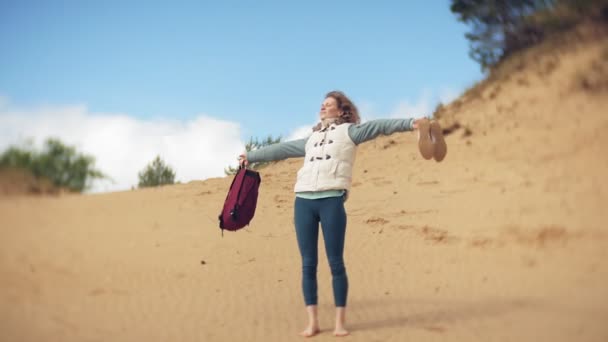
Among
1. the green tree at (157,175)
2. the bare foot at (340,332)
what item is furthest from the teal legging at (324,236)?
the green tree at (157,175)

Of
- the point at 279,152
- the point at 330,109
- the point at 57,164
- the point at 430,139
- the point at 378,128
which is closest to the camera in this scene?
the point at 430,139

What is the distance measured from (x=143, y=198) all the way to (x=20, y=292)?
570 cm

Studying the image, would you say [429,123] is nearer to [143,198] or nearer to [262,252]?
[262,252]

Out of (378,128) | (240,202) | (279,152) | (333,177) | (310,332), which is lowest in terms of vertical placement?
(310,332)

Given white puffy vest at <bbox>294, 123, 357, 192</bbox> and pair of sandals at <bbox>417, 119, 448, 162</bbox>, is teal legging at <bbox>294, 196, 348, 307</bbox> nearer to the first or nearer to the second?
white puffy vest at <bbox>294, 123, 357, 192</bbox>

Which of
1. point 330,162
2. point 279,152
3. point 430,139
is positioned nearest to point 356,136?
point 330,162

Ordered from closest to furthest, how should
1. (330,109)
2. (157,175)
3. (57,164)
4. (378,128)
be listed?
(378,128) → (330,109) → (57,164) → (157,175)

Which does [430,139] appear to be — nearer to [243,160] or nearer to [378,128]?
[378,128]

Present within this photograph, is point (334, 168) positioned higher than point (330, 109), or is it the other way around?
point (330, 109)

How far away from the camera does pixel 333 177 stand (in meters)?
5.12

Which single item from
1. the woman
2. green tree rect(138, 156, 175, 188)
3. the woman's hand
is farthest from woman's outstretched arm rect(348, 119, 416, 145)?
green tree rect(138, 156, 175, 188)

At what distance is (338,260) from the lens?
5.16 m

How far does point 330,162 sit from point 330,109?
1.87 feet

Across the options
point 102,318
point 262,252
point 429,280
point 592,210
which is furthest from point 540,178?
point 102,318
